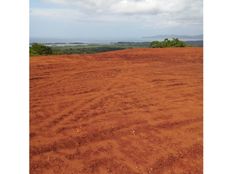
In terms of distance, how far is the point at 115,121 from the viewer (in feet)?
11.0

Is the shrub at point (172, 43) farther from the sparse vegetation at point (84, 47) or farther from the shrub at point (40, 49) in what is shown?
the shrub at point (40, 49)

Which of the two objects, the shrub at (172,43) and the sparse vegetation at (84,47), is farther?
the shrub at (172,43)

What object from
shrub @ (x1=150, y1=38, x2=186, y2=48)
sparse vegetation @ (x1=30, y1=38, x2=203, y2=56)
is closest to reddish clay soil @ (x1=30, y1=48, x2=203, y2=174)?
sparse vegetation @ (x1=30, y1=38, x2=203, y2=56)

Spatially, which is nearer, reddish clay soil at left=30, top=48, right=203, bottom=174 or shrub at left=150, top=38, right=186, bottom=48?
reddish clay soil at left=30, top=48, right=203, bottom=174

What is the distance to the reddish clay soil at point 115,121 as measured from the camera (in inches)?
103

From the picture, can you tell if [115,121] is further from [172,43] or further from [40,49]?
[172,43]

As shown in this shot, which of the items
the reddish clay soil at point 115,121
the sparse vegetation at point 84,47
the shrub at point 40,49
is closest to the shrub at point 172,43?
the sparse vegetation at point 84,47

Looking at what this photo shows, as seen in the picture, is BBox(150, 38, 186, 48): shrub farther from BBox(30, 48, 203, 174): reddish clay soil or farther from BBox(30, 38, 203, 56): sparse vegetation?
BBox(30, 48, 203, 174): reddish clay soil

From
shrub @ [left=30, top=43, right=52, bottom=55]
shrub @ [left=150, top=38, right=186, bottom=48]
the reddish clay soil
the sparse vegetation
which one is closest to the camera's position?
the reddish clay soil

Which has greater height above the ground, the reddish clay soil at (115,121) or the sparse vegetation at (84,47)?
the sparse vegetation at (84,47)

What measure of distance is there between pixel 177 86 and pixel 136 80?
26.8 inches

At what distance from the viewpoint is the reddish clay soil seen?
2613mm

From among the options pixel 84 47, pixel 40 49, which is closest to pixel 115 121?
pixel 84 47
